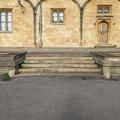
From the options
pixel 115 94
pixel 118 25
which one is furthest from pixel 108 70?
pixel 118 25

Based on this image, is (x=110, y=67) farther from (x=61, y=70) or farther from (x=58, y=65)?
(x=58, y=65)

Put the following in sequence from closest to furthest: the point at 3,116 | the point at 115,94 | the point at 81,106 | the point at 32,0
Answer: the point at 3,116
the point at 81,106
the point at 115,94
the point at 32,0

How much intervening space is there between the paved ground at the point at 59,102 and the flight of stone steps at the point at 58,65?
1674 millimetres

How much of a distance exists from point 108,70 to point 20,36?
35.5ft

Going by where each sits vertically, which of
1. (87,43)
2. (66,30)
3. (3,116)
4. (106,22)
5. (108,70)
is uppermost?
(106,22)

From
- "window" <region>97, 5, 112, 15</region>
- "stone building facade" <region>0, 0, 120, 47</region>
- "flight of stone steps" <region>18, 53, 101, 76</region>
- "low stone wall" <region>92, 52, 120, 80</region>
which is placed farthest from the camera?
"window" <region>97, 5, 112, 15</region>

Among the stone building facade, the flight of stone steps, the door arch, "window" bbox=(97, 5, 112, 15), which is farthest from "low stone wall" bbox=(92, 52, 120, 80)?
"window" bbox=(97, 5, 112, 15)

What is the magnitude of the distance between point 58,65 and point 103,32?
984cm

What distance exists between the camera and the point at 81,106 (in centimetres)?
287

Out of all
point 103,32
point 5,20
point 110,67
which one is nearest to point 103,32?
point 103,32

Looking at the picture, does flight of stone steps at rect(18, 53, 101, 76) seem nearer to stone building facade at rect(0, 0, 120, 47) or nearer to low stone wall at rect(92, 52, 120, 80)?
low stone wall at rect(92, 52, 120, 80)

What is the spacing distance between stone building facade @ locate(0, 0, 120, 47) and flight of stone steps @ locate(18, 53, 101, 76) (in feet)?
Result: 22.3

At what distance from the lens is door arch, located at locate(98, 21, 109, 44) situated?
14289mm

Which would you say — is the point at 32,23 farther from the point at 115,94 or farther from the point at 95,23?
the point at 115,94
